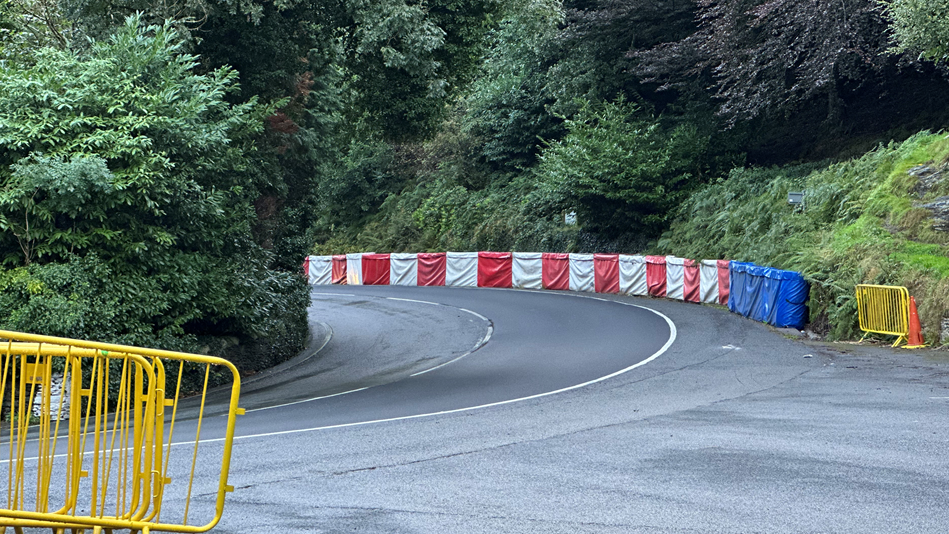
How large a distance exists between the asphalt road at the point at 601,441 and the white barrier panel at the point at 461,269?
1933cm

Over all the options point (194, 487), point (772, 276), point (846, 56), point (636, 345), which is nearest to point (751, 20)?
point (846, 56)

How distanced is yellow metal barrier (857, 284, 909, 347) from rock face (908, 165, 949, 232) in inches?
137

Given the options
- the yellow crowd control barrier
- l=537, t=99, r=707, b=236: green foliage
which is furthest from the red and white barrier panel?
the yellow crowd control barrier

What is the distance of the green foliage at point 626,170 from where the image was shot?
36000mm

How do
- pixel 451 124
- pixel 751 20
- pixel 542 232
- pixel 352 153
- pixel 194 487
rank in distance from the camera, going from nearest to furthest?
1. pixel 194 487
2. pixel 751 20
3. pixel 542 232
4. pixel 451 124
5. pixel 352 153

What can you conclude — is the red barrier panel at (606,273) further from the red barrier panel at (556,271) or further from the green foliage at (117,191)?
the green foliage at (117,191)

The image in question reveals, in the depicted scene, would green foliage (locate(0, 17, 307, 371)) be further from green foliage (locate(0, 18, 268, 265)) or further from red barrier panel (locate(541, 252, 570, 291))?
red barrier panel (locate(541, 252, 570, 291))

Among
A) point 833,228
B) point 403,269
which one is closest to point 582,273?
point 403,269

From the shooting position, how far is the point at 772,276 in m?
21.6

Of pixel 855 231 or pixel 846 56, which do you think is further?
pixel 846 56

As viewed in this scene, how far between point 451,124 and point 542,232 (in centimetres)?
1291

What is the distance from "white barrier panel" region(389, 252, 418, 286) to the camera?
41.3m

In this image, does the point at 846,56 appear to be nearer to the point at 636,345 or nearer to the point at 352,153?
the point at 636,345

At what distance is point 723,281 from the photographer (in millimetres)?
26672
